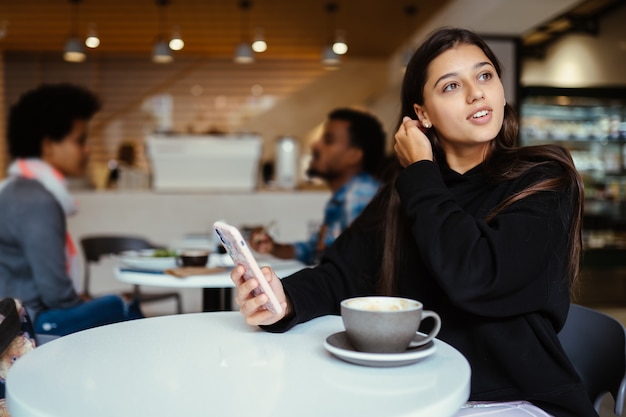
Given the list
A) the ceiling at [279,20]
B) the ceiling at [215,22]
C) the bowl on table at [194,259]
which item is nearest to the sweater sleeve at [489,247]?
the bowl on table at [194,259]

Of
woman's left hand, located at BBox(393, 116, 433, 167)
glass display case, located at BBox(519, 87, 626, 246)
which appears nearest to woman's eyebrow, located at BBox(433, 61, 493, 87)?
woman's left hand, located at BBox(393, 116, 433, 167)

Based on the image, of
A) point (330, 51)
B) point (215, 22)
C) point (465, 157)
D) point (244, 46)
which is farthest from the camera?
point (215, 22)

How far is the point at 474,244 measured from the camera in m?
1.12

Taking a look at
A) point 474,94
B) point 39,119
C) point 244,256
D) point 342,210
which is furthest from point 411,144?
point 39,119

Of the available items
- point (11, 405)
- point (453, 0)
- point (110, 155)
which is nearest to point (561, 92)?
point (453, 0)

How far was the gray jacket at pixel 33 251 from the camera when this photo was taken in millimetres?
2289

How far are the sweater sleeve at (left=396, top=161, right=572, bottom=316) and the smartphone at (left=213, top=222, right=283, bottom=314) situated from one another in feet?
0.92

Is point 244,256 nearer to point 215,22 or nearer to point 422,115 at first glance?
point 422,115

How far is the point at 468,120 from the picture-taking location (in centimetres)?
139

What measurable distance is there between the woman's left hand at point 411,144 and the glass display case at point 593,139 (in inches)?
196

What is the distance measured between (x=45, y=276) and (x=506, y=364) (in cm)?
167

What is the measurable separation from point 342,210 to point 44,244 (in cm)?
133

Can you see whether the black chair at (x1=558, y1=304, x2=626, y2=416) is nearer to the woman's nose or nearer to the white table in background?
the woman's nose

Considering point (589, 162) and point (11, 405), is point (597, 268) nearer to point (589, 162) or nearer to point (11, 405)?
point (589, 162)
